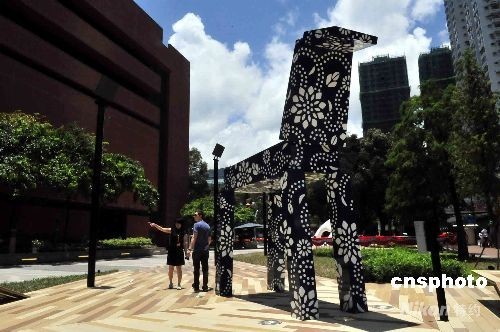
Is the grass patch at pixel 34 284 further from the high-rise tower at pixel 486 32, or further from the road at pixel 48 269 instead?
the high-rise tower at pixel 486 32

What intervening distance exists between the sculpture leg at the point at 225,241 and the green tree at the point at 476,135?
12143 millimetres

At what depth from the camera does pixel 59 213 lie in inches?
1166

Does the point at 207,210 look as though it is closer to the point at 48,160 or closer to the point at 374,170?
the point at 374,170

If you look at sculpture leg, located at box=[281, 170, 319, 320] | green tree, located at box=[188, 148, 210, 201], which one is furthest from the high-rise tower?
sculpture leg, located at box=[281, 170, 319, 320]

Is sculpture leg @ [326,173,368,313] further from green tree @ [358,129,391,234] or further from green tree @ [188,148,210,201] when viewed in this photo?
green tree @ [188,148,210,201]

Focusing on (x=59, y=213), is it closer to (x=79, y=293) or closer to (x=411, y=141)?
(x=79, y=293)

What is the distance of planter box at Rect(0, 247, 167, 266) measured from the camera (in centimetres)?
1920

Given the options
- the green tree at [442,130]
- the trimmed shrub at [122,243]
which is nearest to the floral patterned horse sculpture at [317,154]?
the green tree at [442,130]

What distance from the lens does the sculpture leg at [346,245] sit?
6.96m

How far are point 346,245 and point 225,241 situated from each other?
10.9 ft

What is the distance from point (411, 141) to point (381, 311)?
51.3 ft

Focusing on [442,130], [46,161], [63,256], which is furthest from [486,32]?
[63,256]

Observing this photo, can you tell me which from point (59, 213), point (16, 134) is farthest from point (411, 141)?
point (59, 213)

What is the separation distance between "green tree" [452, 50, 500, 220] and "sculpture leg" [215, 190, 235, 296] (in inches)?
478
